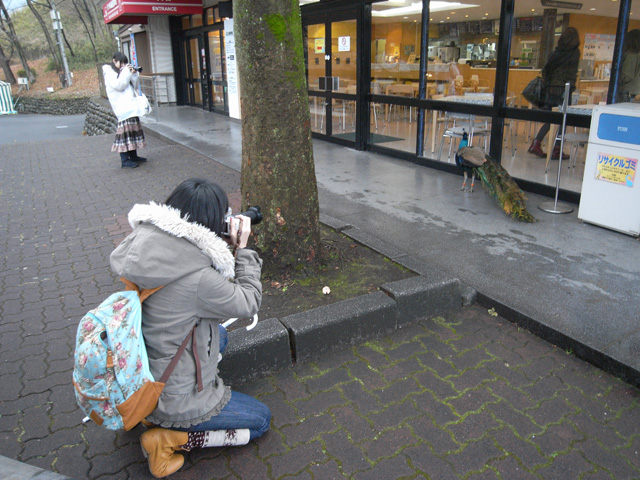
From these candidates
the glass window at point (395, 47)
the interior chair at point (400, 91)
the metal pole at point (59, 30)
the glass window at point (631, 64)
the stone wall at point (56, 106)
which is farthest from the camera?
the metal pole at point (59, 30)

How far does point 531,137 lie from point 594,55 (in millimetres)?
1193

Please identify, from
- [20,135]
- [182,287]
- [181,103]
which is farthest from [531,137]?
[20,135]

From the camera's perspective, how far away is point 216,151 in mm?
9883

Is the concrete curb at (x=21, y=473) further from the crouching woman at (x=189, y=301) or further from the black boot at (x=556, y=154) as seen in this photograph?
the black boot at (x=556, y=154)

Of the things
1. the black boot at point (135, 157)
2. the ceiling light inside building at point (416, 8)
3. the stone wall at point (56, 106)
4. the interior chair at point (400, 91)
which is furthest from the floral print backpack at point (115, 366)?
the stone wall at point (56, 106)

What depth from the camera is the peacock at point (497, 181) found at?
5.57 metres

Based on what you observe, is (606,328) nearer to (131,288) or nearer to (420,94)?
(131,288)

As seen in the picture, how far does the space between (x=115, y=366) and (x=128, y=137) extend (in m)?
7.51

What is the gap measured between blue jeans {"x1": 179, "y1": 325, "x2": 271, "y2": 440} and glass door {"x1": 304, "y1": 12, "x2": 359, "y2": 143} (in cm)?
773

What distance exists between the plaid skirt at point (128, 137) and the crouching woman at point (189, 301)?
7.10 m

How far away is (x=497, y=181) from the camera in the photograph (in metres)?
5.77

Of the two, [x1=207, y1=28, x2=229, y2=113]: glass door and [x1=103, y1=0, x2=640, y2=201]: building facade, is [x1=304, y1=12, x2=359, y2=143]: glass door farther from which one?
[x1=207, y1=28, x2=229, y2=113]: glass door

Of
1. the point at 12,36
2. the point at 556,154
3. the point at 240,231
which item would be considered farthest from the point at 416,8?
the point at 12,36

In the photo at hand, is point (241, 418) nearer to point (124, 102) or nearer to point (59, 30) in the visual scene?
point (124, 102)
